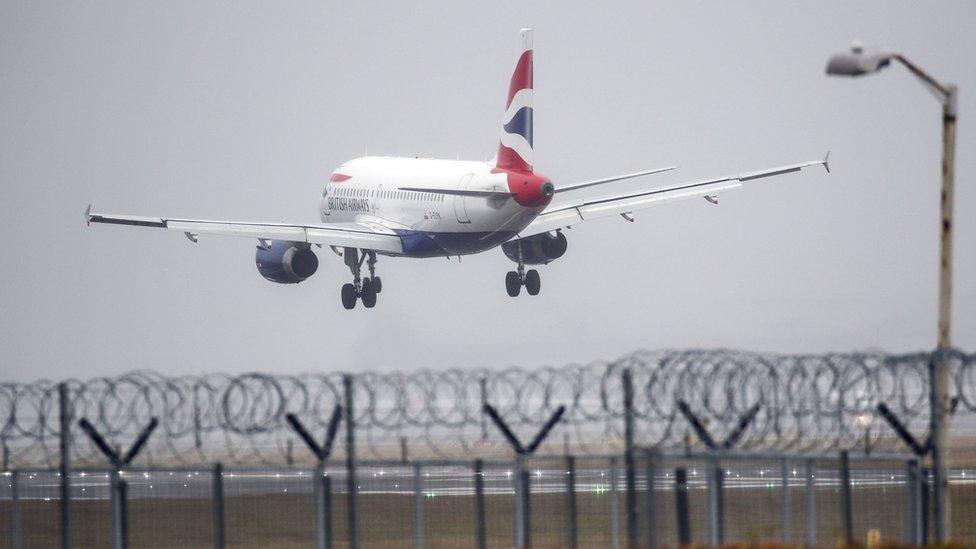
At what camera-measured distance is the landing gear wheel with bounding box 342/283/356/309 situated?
80938mm

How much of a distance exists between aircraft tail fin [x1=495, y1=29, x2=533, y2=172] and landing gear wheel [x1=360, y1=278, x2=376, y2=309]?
31.0 feet

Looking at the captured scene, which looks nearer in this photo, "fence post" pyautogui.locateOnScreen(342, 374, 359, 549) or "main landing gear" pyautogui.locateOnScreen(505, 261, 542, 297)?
"fence post" pyautogui.locateOnScreen(342, 374, 359, 549)

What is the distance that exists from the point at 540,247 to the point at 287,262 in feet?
38.0

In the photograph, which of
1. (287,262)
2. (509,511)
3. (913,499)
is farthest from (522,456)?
(287,262)

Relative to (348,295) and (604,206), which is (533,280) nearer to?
(604,206)

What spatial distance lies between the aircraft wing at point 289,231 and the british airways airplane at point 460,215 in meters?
0.04

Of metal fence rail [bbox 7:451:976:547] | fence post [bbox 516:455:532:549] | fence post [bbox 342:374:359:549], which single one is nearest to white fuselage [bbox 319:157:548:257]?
metal fence rail [bbox 7:451:976:547]

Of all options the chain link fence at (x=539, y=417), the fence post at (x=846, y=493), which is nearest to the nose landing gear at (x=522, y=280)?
the chain link fence at (x=539, y=417)

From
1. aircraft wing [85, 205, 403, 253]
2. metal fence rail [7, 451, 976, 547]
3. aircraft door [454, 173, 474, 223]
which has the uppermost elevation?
aircraft door [454, 173, 474, 223]

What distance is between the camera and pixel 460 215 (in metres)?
76.2

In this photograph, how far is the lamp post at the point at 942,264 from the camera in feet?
87.5

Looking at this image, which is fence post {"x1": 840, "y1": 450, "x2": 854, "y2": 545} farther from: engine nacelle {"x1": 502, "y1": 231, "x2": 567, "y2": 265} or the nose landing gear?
the nose landing gear

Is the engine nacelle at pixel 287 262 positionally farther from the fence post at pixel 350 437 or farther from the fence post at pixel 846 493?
the fence post at pixel 846 493

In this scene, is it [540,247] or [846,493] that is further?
[540,247]
